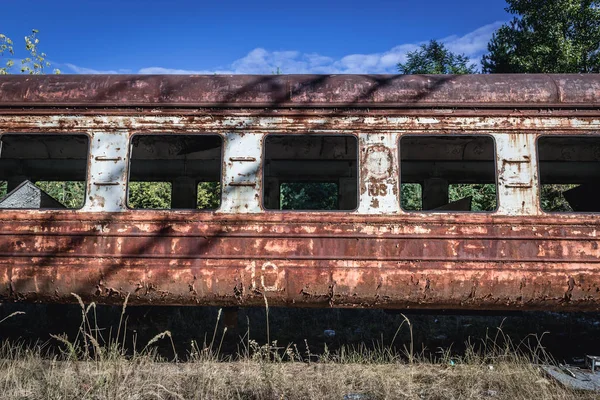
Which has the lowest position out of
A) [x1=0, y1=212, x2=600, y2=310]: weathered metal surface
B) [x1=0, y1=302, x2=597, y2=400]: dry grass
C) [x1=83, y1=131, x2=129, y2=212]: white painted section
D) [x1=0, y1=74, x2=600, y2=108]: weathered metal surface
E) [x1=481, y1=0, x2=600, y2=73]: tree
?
[x1=0, y1=302, x2=597, y2=400]: dry grass

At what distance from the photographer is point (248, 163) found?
13.9 ft

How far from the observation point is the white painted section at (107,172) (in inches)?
165

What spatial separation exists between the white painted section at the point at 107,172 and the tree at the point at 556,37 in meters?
16.3

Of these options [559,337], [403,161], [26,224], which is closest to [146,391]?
[26,224]

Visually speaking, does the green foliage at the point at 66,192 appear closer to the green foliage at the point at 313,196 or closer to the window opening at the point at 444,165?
the green foliage at the point at 313,196

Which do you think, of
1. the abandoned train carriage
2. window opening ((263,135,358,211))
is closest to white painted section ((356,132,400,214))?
the abandoned train carriage

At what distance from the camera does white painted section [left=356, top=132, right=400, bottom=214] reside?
4160mm

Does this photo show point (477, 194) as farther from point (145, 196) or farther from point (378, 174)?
point (145, 196)

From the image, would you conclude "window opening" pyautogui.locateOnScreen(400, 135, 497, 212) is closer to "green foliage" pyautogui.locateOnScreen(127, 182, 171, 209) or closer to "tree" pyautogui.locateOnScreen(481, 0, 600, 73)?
"green foliage" pyautogui.locateOnScreen(127, 182, 171, 209)

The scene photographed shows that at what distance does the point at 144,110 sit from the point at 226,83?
82 centimetres

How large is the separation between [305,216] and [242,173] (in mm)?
710

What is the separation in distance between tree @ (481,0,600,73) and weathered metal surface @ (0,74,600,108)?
1385 centimetres

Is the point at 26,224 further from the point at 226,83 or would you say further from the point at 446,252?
the point at 446,252

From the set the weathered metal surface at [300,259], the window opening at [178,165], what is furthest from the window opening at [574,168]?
the window opening at [178,165]
